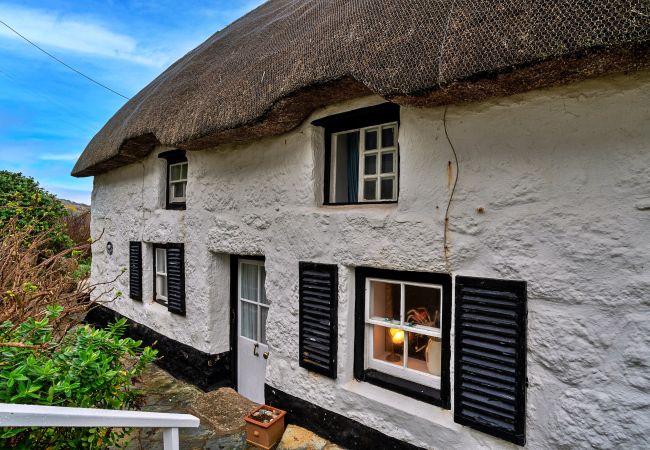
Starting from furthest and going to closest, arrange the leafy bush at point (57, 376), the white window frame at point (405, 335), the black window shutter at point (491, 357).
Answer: the white window frame at point (405, 335) < the black window shutter at point (491, 357) < the leafy bush at point (57, 376)

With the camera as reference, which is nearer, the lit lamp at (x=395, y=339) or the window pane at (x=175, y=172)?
the lit lamp at (x=395, y=339)

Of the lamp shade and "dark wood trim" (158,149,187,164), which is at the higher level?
"dark wood trim" (158,149,187,164)

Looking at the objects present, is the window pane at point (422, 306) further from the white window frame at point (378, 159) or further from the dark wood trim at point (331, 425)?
the dark wood trim at point (331, 425)

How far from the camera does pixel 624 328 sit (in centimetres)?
207

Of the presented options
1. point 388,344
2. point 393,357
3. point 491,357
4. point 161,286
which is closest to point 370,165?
point 388,344

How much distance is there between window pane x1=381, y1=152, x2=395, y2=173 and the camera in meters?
3.28

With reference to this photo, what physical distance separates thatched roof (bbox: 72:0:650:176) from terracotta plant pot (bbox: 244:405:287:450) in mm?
2752

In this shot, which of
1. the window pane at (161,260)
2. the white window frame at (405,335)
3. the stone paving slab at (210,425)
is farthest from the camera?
the window pane at (161,260)

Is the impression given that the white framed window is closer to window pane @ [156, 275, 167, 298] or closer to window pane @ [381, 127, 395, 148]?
window pane @ [156, 275, 167, 298]

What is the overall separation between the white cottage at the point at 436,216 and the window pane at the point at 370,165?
29mm

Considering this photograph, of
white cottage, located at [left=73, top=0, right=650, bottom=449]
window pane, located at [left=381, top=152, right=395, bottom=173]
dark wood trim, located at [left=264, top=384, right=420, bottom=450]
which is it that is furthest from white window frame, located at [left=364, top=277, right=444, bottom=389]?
window pane, located at [left=381, top=152, right=395, bottom=173]

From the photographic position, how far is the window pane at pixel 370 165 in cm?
340

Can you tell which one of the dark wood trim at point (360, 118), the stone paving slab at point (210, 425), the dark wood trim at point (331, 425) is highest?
the dark wood trim at point (360, 118)

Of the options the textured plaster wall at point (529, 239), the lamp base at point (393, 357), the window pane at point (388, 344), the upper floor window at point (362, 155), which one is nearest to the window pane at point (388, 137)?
the upper floor window at point (362, 155)
